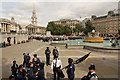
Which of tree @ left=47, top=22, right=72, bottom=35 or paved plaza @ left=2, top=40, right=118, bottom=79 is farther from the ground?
tree @ left=47, top=22, right=72, bottom=35

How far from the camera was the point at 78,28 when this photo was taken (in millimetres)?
95375

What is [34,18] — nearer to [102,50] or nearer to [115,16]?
[115,16]

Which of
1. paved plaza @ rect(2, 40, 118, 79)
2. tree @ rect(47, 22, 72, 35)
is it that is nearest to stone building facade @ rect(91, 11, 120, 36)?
tree @ rect(47, 22, 72, 35)

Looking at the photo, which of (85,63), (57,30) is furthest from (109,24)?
(85,63)

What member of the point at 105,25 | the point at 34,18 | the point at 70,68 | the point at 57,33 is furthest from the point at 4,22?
the point at 34,18

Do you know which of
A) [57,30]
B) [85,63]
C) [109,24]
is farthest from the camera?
[57,30]

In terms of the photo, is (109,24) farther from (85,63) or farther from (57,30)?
(85,63)

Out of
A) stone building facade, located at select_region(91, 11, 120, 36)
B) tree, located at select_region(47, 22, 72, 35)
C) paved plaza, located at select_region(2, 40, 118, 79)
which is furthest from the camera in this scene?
tree, located at select_region(47, 22, 72, 35)

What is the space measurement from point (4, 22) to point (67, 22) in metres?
91.8

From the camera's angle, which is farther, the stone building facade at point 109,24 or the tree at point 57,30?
the tree at point 57,30

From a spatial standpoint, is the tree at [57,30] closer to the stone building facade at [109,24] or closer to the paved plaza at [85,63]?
the stone building facade at [109,24]

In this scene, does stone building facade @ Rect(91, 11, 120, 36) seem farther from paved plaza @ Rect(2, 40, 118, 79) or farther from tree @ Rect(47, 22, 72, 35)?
paved plaza @ Rect(2, 40, 118, 79)

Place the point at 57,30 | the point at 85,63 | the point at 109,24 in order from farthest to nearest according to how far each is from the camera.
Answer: the point at 57,30 → the point at 109,24 → the point at 85,63

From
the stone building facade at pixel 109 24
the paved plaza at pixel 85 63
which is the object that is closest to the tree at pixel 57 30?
the stone building facade at pixel 109 24
